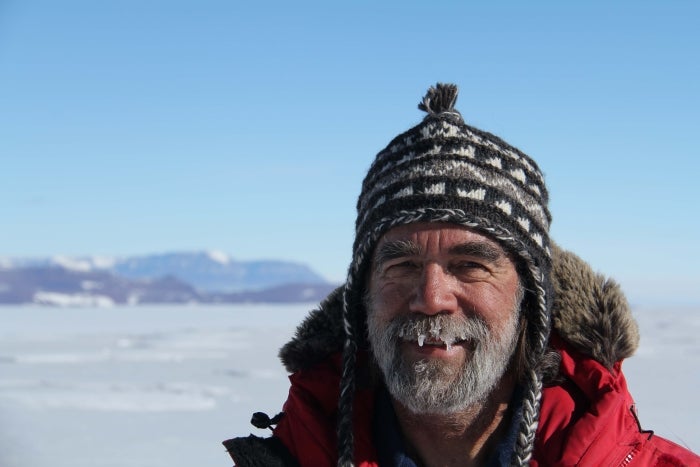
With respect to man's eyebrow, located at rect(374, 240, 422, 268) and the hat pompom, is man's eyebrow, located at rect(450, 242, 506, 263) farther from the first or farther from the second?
the hat pompom

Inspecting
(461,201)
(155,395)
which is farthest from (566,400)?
(155,395)

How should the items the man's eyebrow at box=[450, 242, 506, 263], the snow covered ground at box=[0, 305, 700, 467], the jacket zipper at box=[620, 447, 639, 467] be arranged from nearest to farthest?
the jacket zipper at box=[620, 447, 639, 467] < the man's eyebrow at box=[450, 242, 506, 263] < the snow covered ground at box=[0, 305, 700, 467]

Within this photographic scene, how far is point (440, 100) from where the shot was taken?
1.61 metres

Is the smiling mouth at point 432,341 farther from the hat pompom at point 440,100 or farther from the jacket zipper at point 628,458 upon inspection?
the hat pompom at point 440,100

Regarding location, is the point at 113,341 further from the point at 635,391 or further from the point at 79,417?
the point at 635,391

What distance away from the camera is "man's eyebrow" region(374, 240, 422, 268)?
4.94 feet

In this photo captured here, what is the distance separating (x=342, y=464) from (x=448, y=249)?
21.2 inches

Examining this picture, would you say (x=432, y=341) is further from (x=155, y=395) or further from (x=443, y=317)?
(x=155, y=395)

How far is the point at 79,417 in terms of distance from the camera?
5.88 m

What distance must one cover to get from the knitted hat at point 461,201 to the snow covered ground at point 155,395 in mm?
3383

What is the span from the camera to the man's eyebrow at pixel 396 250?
1506mm

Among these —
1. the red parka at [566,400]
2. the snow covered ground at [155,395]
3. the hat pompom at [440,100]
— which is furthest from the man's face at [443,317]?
the snow covered ground at [155,395]

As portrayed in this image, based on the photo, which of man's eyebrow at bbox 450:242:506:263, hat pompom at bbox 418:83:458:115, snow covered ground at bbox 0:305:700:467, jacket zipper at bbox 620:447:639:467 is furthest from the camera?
snow covered ground at bbox 0:305:700:467

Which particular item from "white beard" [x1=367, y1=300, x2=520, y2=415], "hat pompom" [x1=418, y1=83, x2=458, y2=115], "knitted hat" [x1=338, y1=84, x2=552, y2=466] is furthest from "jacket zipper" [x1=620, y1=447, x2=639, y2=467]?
"hat pompom" [x1=418, y1=83, x2=458, y2=115]
